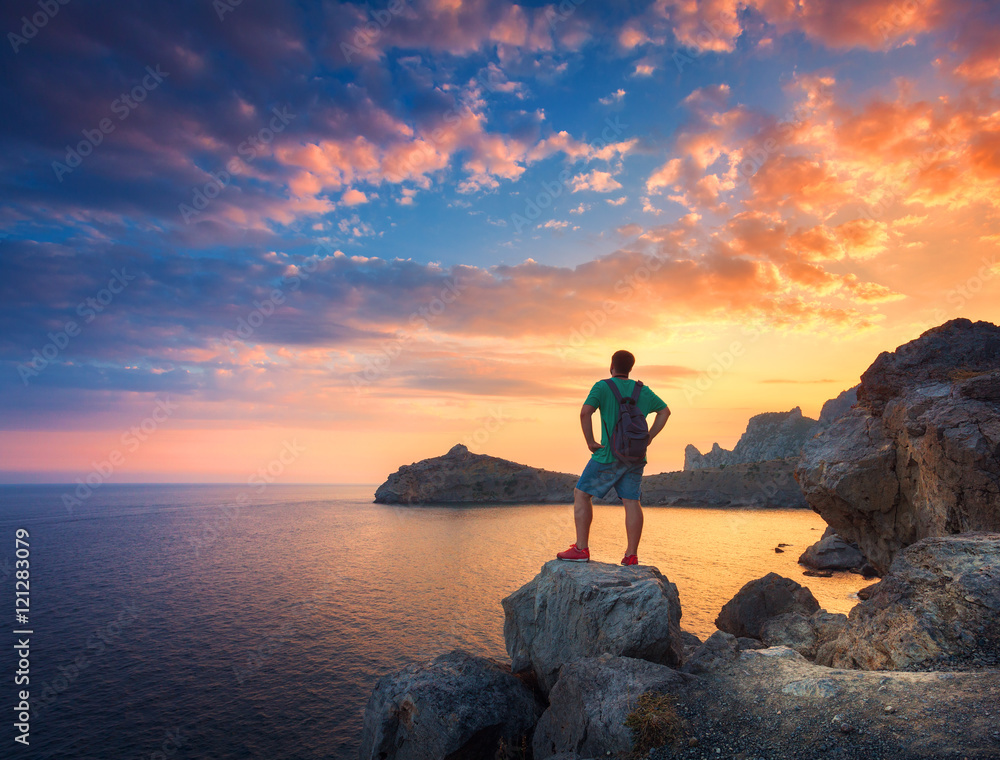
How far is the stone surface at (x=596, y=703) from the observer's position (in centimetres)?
698

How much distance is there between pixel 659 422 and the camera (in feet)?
32.3

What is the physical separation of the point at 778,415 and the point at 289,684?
724ft

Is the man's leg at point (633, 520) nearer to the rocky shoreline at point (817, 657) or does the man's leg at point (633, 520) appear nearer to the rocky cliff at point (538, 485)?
the rocky shoreline at point (817, 657)

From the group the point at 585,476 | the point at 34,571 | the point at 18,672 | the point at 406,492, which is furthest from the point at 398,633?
the point at 406,492

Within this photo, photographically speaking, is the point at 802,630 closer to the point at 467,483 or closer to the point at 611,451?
the point at 611,451

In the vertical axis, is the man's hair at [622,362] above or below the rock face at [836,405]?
below

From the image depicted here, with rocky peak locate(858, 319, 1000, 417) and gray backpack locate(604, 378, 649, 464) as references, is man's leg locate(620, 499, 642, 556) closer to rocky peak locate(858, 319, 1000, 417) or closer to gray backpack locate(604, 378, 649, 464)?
gray backpack locate(604, 378, 649, 464)

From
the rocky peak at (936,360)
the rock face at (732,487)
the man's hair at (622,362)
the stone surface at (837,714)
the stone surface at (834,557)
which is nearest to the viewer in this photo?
the stone surface at (837,714)

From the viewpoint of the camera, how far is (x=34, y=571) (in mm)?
41188

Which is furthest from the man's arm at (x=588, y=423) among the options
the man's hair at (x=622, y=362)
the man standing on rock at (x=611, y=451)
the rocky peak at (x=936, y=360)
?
the rocky peak at (x=936, y=360)

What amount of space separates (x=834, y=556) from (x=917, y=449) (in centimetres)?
3180

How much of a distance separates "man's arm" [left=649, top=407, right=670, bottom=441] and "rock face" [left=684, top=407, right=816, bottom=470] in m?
182

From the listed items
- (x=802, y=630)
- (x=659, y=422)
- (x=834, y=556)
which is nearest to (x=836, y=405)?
(x=834, y=556)

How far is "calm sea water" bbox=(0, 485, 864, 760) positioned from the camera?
1546 cm
